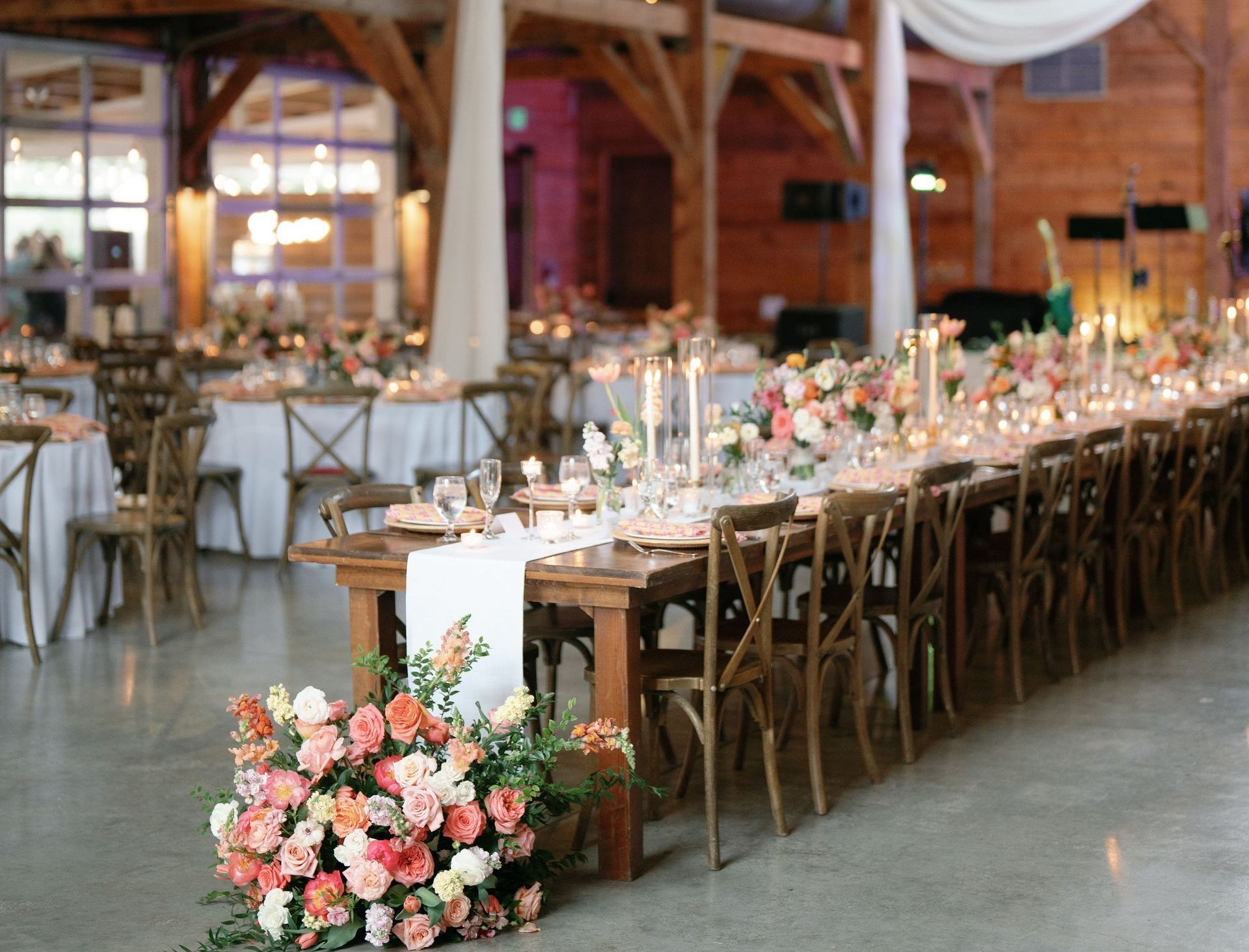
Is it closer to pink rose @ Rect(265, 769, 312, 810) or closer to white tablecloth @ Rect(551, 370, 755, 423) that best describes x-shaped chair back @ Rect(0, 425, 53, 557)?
pink rose @ Rect(265, 769, 312, 810)

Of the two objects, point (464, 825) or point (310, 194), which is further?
point (310, 194)

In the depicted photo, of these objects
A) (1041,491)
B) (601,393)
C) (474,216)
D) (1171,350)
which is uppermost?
(474,216)

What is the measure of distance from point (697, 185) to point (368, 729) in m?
10.1

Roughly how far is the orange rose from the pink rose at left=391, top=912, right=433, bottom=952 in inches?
14.7

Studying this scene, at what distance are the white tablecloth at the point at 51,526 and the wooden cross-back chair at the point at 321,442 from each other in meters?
1.02

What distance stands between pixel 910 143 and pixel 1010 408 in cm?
1101

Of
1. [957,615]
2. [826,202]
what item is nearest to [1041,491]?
[957,615]

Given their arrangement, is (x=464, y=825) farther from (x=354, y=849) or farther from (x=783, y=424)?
(x=783, y=424)

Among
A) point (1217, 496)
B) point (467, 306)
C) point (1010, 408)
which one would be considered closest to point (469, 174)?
point (467, 306)

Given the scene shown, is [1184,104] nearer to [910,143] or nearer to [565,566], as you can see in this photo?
[910,143]

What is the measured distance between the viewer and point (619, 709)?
13.1 feet

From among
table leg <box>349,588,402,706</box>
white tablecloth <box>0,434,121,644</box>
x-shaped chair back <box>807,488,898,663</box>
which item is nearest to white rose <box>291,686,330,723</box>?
table leg <box>349,588,402,706</box>

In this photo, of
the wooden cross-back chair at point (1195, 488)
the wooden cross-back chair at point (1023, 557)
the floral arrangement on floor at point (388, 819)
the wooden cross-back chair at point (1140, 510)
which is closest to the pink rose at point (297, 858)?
the floral arrangement on floor at point (388, 819)

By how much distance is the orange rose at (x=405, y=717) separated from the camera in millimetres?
3678
